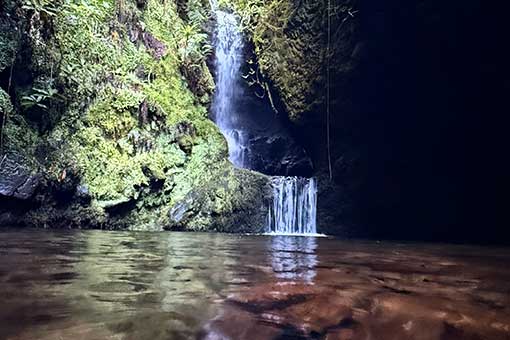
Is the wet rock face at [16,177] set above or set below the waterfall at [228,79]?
below

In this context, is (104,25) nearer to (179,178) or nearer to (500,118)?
(179,178)

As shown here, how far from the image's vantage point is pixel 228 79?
40.4 feet

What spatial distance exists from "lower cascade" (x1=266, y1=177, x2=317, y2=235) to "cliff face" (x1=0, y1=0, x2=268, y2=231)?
0.34 meters

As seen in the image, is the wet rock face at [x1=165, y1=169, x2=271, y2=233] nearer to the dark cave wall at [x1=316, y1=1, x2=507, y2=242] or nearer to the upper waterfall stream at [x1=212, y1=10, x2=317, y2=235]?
the dark cave wall at [x1=316, y1=1, x2=507, y2=242]

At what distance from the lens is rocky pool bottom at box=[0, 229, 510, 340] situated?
3.85 feet

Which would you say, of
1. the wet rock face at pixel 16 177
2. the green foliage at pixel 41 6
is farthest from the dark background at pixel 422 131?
the wet rock face at pixel 16 177

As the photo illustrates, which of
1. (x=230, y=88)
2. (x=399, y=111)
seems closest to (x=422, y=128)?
(x=399, y=111)

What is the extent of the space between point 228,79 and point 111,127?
4848 millimetres

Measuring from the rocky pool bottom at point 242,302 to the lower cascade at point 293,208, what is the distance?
6958mm

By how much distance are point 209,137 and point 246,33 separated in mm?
3756

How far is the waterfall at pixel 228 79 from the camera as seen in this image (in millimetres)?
12156

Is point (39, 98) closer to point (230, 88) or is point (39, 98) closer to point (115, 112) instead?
point (115, 112)

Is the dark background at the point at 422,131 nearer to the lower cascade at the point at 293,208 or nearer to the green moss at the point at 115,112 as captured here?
the lower cascade at the point at 293,208

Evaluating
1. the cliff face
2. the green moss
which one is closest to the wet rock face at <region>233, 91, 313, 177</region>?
the cliff face
